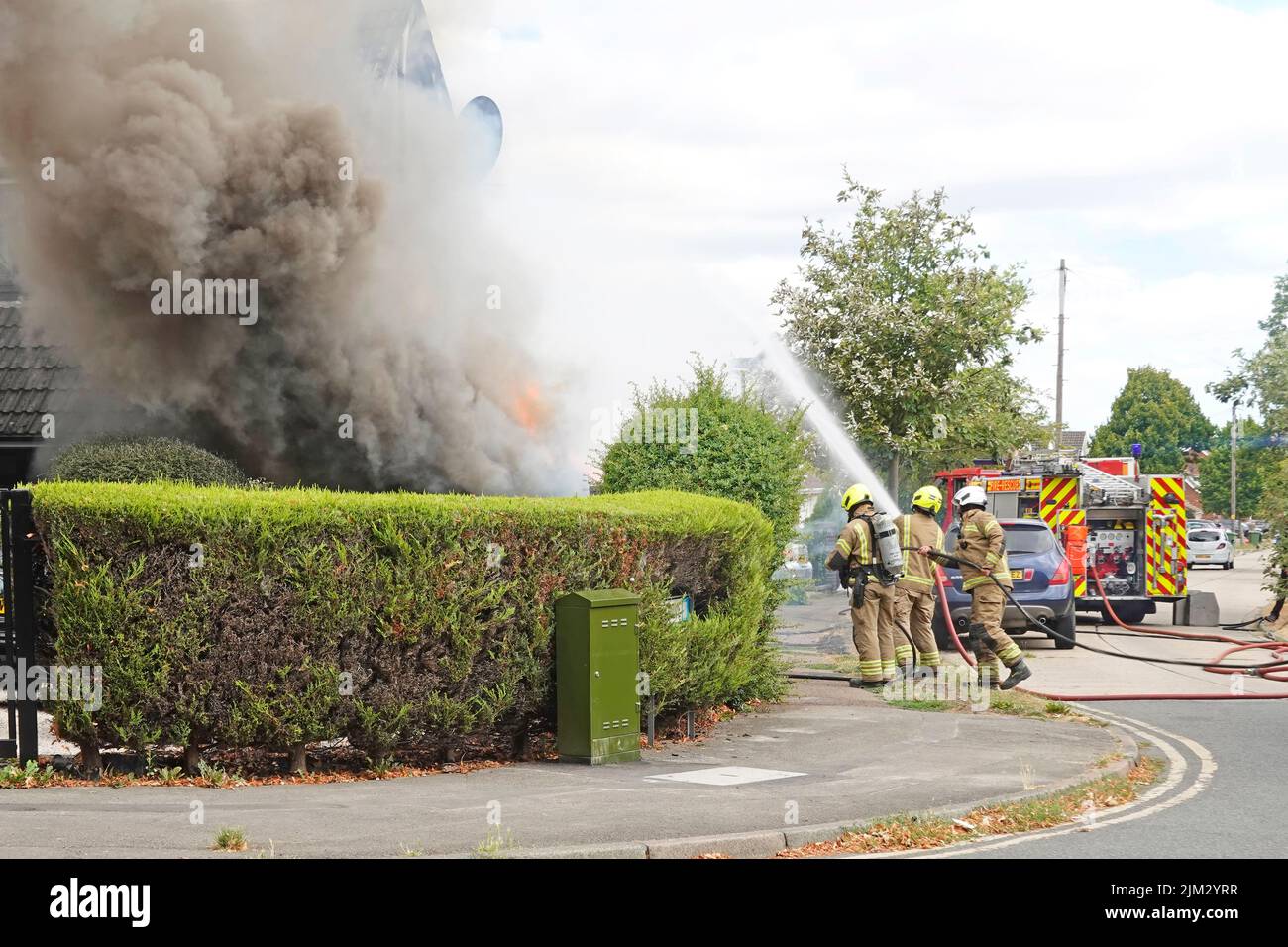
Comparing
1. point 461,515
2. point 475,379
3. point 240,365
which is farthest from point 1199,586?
point 461,515

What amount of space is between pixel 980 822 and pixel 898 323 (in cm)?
1610

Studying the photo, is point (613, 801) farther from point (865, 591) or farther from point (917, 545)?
point (917, 545)

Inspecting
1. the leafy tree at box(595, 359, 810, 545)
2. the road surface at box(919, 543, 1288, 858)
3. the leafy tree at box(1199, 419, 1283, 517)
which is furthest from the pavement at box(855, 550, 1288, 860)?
the leafy tree at box(1199, 419, 1283, 517)

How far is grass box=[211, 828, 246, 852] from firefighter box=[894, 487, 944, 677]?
23.6ft

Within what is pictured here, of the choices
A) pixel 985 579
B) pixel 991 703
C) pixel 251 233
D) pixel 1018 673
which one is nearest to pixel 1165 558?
pixel 985 579

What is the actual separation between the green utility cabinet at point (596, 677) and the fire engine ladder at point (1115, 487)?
12194 mm

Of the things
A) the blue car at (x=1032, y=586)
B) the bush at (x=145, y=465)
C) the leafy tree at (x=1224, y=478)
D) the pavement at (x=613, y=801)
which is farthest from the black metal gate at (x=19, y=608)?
the leafy tree at (x=1224, y=478)

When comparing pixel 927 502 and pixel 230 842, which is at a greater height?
pixel 927 502

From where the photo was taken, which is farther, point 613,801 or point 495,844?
point 613,801

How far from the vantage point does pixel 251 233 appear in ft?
41.3

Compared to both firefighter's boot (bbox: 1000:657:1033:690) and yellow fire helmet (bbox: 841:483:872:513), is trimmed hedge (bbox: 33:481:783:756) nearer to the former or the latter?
yellow fire helmet (bbox: 841:483:872:513)

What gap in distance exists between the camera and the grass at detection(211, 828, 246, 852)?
5.95m

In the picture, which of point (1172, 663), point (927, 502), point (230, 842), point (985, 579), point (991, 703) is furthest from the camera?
point (1172, 663)

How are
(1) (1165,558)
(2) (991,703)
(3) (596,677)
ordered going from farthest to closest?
(1) (1165,558), (2) (991,703), (3) (596,677)
